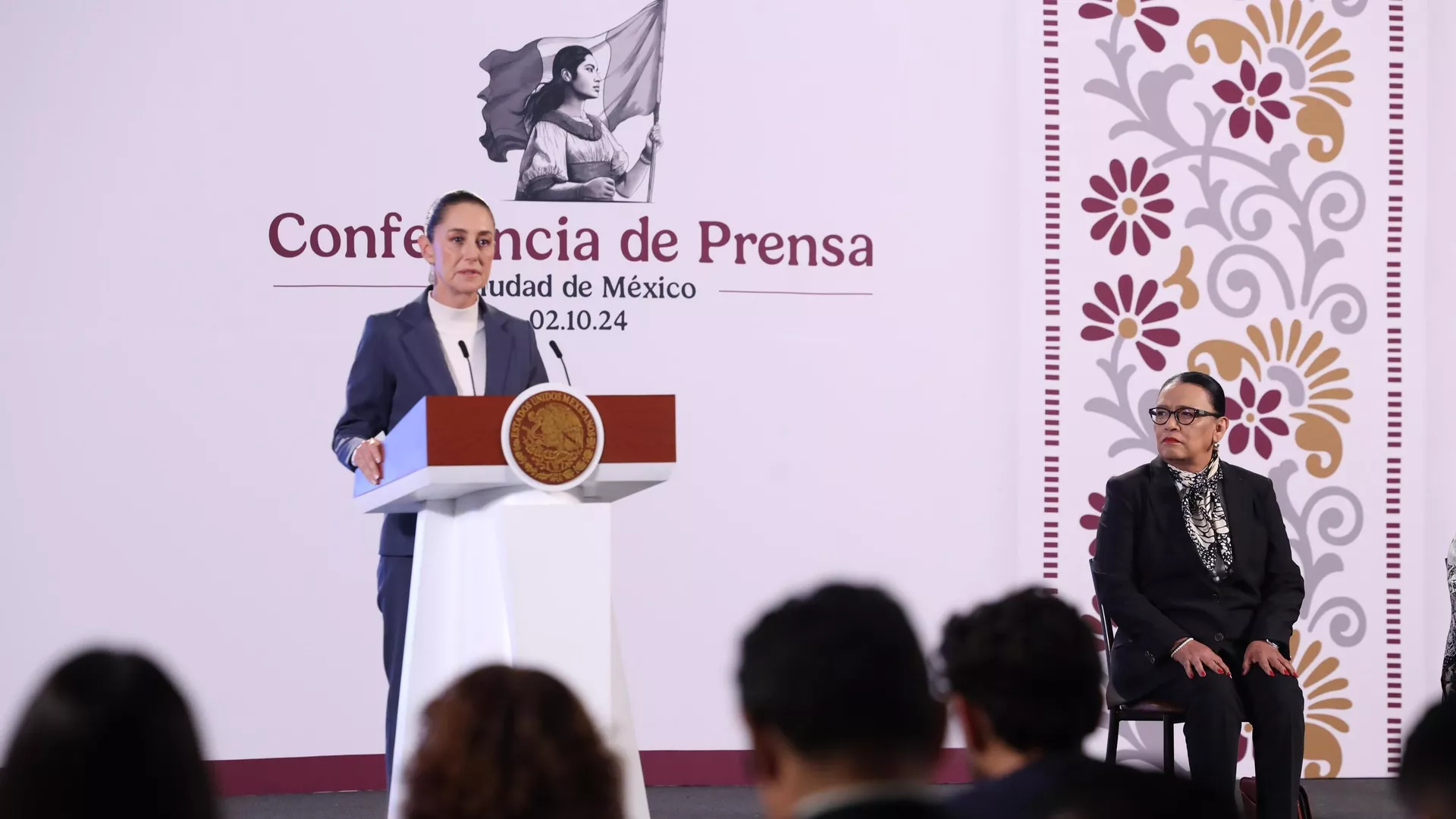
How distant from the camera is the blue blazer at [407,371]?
332 centimetres

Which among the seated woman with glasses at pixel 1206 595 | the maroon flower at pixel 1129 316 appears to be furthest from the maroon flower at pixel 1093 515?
the seated woman with glasses at pixel 1206 595

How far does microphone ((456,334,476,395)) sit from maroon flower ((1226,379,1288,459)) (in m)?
3.08

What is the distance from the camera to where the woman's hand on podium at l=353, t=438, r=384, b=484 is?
311 cm

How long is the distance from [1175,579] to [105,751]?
333 centimetres

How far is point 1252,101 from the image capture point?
5.28 m

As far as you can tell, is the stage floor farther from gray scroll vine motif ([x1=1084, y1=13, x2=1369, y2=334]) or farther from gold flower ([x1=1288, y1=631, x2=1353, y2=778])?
gray scroll vine motif ([x1=1084, y1=13, x2=1369, y2=334])

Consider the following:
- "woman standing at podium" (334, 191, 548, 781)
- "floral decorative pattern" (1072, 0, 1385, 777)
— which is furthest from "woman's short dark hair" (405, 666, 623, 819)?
"floral decorative pattern" (1072, 0, 1385, 777)

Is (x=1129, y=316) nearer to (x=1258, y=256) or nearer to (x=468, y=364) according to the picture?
(x=1258, y=256)

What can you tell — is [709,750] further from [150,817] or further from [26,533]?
[150,817]

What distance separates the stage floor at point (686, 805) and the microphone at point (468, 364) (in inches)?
65.9

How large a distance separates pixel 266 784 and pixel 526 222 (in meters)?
2.09

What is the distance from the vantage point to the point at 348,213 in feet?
16.1

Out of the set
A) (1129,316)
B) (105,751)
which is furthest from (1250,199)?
(105,751)

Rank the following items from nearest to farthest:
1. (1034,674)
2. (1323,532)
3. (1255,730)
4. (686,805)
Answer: (1034,674) < (1255,730) < (686,805) < (1323,532)
